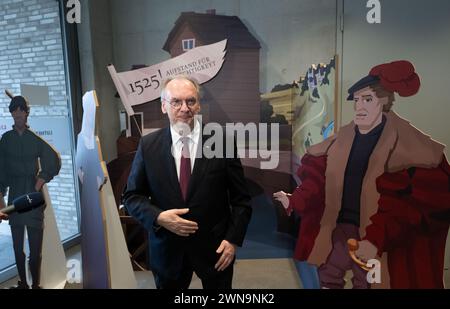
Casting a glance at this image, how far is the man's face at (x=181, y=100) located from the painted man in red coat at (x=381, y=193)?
0.73m

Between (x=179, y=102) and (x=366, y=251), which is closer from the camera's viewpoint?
(x=179, y=102)

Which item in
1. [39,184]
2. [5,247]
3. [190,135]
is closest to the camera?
[190,135]

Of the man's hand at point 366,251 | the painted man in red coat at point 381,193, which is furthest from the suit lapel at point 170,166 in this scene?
the man's hand at point 366,251

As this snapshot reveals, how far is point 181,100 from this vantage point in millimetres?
1295

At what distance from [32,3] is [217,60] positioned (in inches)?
47.8

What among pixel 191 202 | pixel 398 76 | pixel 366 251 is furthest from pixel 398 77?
pixel 191 202

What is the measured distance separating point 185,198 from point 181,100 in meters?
0.43

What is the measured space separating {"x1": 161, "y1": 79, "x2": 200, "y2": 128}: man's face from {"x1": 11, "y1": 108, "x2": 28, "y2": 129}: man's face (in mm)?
945

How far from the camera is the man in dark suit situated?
4.24 feet

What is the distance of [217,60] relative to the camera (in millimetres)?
1848

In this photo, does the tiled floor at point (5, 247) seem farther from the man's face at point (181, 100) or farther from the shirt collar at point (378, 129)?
the shirt collar at point (378, 129)

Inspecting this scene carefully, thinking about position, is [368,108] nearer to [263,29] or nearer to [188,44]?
[263,29]

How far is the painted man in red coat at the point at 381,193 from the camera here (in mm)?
1460
